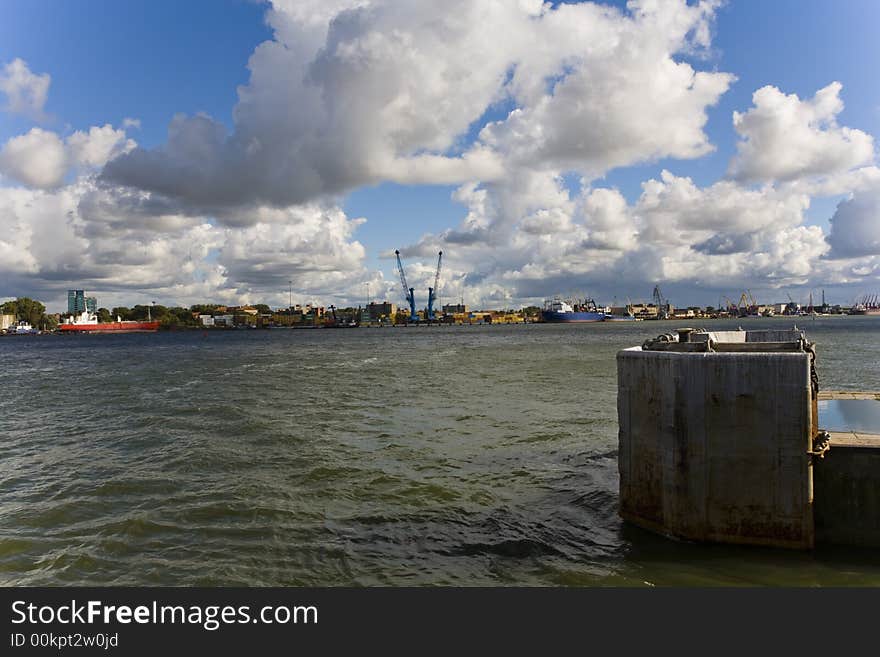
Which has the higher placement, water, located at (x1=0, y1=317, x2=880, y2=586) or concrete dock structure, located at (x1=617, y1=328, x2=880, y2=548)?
concrete dock structure, located at (x1=617, y1=328, x2=880, y2=548)

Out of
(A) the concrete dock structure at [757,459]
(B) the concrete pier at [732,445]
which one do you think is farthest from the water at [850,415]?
(B) the concrete pier at [732,445]

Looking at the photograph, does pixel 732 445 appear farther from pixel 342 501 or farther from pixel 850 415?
pixel 342 501

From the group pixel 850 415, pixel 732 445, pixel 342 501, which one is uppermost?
pixel 732 445

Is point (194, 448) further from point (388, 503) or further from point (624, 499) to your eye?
point (624, 499)

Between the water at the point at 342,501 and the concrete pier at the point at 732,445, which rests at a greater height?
the concrete pier at the point at 732,445

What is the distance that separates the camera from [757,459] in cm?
959

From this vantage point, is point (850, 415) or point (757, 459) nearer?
point (757, 459)

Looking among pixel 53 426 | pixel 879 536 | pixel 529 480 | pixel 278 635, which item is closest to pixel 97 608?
pixel 278 635

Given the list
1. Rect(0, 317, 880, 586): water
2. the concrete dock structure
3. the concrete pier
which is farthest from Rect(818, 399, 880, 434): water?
Rect(0, 317, 880, 586): water

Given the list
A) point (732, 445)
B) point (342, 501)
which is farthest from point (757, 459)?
point (342, 501)

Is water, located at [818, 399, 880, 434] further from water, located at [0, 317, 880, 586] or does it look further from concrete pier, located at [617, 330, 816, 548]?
water, located at [0, 317, 880, 586]

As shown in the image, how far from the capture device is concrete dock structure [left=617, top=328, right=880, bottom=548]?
372 inches

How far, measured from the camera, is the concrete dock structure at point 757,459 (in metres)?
9.44

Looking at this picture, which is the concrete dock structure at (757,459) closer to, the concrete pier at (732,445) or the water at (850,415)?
the concrete pier at (732,445)
